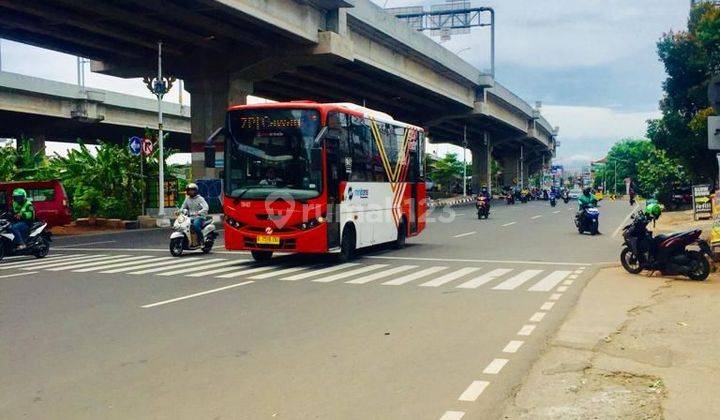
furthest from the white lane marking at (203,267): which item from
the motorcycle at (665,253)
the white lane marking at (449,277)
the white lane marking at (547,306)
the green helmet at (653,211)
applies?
the green helmet at (653,211)

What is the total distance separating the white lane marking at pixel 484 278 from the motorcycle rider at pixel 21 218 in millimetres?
10130

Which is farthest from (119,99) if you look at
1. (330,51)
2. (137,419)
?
(137,419)

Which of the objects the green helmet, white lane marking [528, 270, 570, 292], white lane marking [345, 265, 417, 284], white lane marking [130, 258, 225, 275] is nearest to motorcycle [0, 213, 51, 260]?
white lane marking [130, 258, 225, 275]

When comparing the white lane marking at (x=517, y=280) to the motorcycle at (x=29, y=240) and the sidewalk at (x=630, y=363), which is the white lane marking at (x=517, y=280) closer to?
the sidewalk at (x=630, y=363)

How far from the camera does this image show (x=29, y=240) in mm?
17281

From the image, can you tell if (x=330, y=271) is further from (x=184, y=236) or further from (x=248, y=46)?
(x=248, y=46)

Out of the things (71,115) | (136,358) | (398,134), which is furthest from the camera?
(71,115)

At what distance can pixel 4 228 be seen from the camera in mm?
16703

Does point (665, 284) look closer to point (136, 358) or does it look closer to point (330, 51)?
point (136, 358)

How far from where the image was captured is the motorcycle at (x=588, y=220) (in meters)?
25.1

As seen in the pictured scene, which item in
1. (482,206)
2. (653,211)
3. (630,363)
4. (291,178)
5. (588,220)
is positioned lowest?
(630,363)

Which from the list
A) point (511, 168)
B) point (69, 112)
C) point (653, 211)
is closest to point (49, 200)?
point (69, 112)

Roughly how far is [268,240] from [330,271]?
58.0 inches

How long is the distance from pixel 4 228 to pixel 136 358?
11286 mm
